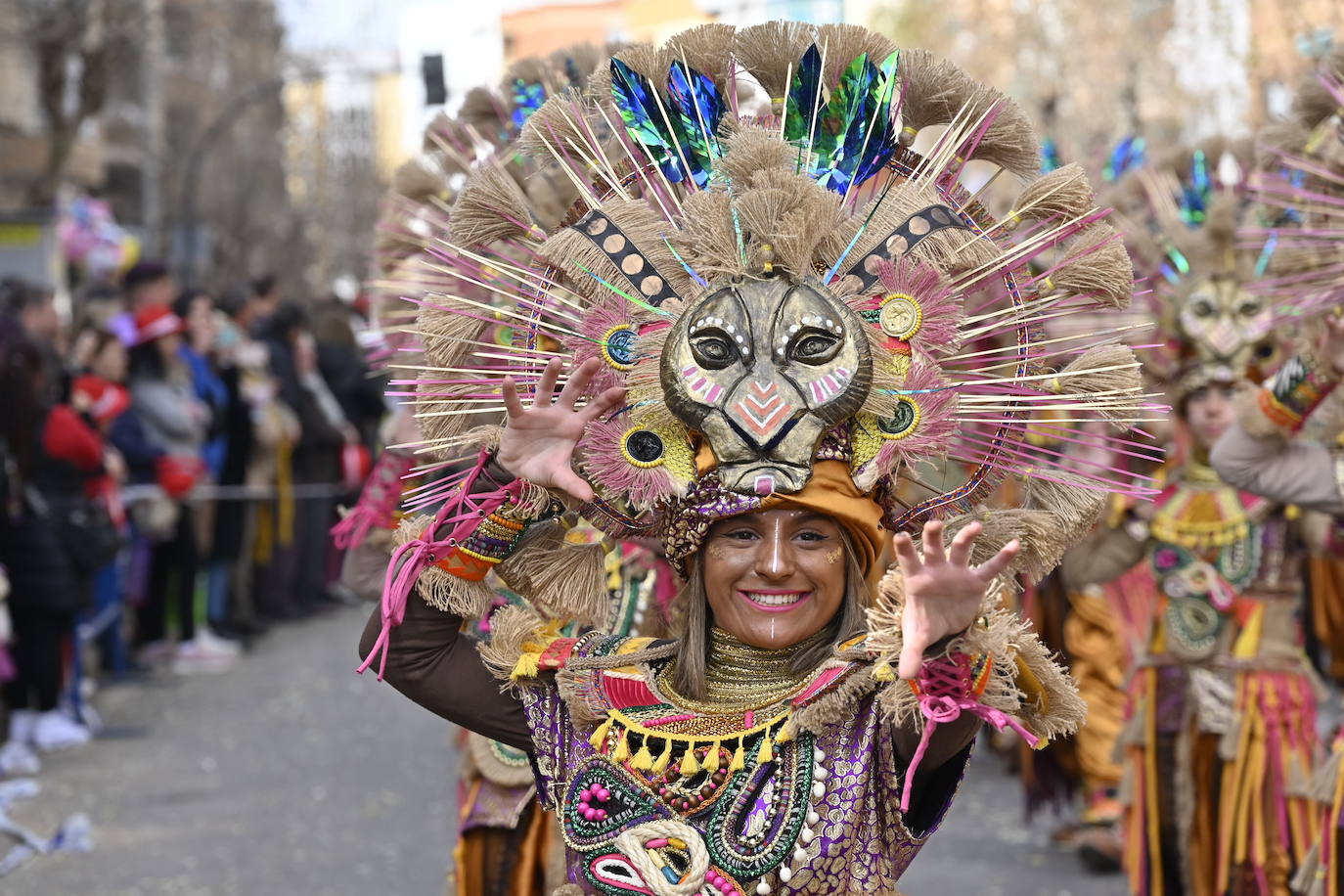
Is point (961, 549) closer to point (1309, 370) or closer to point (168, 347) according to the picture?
point (1309, 370)

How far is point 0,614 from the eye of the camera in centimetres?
778

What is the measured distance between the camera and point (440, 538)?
10.6 feet

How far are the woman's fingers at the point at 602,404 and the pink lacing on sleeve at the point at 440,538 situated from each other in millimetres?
177

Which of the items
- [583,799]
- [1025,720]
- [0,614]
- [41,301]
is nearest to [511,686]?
[583,799]

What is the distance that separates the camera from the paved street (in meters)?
6.86

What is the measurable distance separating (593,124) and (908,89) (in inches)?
26.0

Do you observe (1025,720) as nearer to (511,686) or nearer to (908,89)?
(511,686)

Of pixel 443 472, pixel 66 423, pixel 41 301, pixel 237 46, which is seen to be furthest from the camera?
pixel 237 46

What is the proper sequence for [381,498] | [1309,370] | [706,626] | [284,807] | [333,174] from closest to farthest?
1. [706,626]
2. [1309,370]
3. [381,498]
4. [284,807]
5. [333,174]

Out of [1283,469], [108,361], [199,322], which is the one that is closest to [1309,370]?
[1283,469]

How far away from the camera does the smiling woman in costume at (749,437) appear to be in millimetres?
3094

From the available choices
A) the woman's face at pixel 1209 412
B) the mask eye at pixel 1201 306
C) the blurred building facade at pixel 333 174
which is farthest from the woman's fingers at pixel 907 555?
the blurred building facade at pixel 333 174

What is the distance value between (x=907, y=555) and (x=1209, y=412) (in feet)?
12.8

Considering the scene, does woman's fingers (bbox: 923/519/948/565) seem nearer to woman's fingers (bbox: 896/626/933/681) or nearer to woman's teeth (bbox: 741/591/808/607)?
woman's fingers (bbox: 896/626/933/681)
